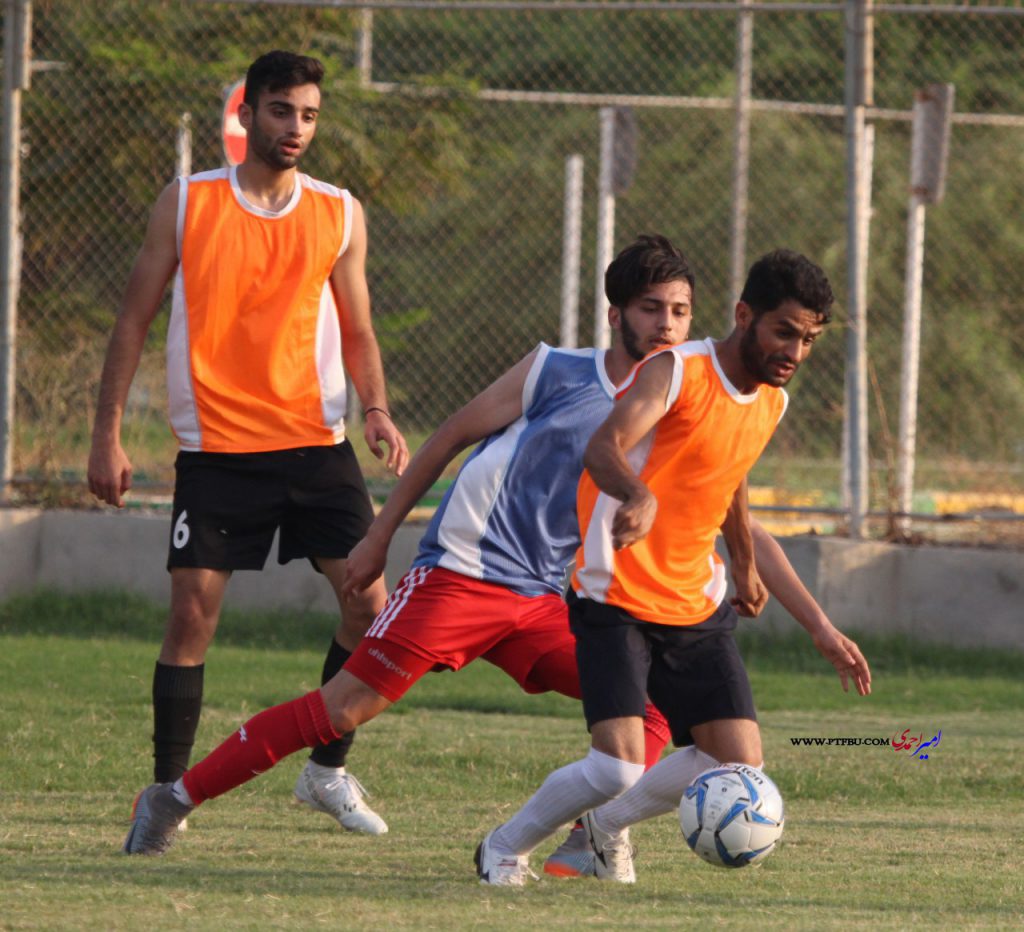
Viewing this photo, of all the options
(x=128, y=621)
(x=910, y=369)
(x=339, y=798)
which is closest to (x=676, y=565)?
(x=339, y=798)

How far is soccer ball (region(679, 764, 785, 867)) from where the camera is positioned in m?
4.30

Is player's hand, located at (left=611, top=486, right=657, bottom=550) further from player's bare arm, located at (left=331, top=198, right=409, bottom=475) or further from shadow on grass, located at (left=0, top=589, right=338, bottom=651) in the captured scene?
shadow on grass, located at (left=0, top=589, right=338, bottom=651)

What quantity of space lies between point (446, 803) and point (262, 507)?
1.35 meters

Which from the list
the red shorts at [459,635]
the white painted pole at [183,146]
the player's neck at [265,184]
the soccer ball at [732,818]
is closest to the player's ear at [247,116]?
the player's neck at [265,184]

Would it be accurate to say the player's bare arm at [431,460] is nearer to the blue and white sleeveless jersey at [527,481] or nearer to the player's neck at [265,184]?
the blue and white sleeveless jersey at [527,481]

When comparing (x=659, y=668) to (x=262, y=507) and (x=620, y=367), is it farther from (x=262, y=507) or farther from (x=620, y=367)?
(x=262, y=507)

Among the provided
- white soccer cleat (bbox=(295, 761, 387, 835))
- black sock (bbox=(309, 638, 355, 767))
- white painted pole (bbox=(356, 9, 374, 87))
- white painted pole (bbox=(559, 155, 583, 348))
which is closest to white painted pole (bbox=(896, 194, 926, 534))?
white painted pole (bbox=(559, 155, 583, 348))

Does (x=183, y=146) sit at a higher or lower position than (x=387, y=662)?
higher

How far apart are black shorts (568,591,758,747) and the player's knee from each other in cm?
9

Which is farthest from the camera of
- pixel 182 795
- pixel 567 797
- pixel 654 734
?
pixel 654 734

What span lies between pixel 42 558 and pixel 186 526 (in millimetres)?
5493

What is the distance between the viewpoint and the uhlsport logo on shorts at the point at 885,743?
7.57 meters

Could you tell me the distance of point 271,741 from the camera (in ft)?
15.6

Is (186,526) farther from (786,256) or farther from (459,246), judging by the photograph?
(459,246)
